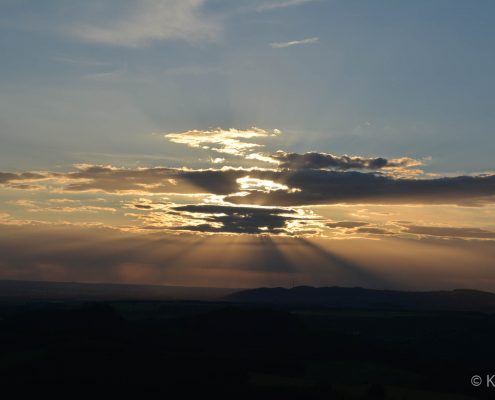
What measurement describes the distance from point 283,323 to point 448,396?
76355mm

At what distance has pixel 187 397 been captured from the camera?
363 feet

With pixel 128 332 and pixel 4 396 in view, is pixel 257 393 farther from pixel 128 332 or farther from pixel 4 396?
pixel 128 332

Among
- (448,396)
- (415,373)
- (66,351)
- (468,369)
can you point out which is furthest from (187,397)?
(468,369)
